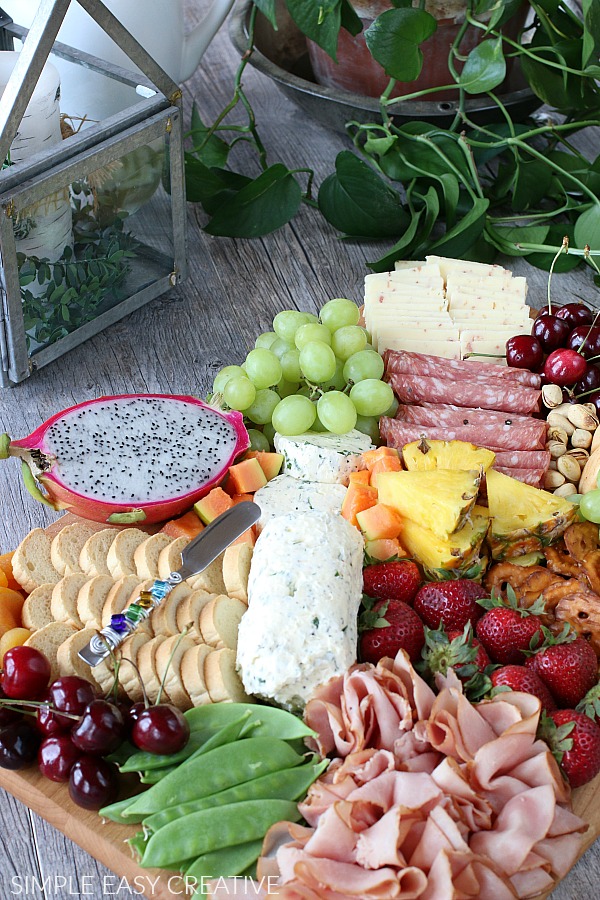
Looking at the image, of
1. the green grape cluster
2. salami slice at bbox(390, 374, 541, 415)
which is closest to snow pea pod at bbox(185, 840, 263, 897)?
the green grape cluster

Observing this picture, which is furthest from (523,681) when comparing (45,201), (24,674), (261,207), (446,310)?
(261,207)

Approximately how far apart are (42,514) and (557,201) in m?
1.57

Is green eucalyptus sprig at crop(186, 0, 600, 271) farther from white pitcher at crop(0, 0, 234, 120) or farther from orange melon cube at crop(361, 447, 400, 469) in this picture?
orange melon cube at crop(361, 447, 400, 469)

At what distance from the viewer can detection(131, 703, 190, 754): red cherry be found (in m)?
1.21

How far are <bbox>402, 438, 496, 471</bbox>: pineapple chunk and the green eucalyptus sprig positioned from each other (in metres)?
0.73

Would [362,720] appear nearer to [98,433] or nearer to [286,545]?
[286,545]

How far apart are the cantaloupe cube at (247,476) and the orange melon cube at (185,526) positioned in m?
0.09

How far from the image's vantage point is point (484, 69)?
7.01 ft

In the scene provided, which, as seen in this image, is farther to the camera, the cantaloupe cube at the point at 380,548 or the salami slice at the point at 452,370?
the salami slice at the point at 452,370

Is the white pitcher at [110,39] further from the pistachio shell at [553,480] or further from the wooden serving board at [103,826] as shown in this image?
the wooden serving board at [103,826]

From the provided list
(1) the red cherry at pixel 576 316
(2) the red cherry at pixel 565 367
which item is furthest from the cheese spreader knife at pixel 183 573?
(1) the red cherry at pixel 576 316

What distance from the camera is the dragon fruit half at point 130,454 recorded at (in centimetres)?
160

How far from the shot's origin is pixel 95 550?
1.50 m

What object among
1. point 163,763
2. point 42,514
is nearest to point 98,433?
point 42,514
